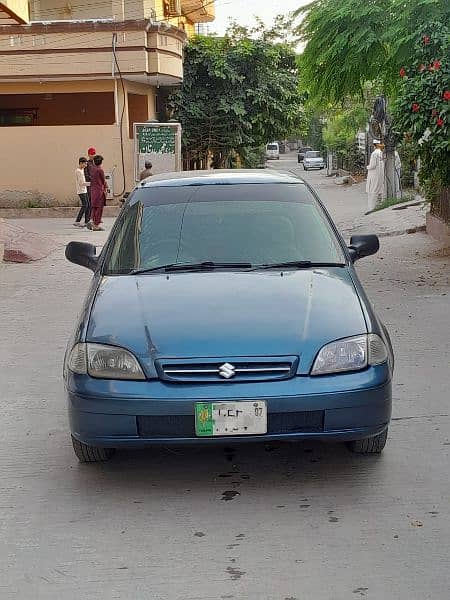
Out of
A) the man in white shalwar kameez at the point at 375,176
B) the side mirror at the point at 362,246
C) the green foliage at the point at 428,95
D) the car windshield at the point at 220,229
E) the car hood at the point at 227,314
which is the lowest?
the man in white shalwar kameez at the point at 375,176

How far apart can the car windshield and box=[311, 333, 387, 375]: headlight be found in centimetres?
105

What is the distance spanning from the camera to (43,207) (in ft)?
86.1

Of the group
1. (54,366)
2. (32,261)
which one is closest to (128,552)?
(54,366)

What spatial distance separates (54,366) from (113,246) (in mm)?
2083

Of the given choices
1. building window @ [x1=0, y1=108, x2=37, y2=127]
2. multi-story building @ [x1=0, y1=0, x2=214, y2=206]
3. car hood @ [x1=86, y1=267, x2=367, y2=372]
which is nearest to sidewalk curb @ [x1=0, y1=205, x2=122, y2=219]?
multi-story building @ [x1=0, y1=0, x2=214, y2=206]

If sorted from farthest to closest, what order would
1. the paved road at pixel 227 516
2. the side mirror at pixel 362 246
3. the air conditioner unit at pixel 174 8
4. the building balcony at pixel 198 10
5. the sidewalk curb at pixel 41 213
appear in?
the building balcony at pixel 198 10 < the air conditioner unit at pixel 174 8 < the sidewalk curb at pixel 41 213 < the side mirror at pixel 362 246 < the paved road at pixel 227 516

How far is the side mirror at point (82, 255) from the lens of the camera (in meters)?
6.48

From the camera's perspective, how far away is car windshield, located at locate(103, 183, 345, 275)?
588 centimetres

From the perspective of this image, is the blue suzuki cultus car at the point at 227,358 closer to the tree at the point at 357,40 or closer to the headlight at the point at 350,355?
the headlight at the point at 350,355

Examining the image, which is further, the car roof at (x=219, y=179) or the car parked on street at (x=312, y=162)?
the car parked on street at (x=312, y=162)

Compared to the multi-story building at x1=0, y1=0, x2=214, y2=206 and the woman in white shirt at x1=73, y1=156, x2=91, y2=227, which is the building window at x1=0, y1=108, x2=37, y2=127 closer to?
the multi-story building at x1=0, y1=0, x2=214, y2=206

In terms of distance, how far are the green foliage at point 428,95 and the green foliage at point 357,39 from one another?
305 millimetres

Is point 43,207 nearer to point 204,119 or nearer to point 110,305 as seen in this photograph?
point 204,119

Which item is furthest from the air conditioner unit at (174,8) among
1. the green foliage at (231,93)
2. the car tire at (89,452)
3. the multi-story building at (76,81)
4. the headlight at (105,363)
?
the headlight at (105,363)
